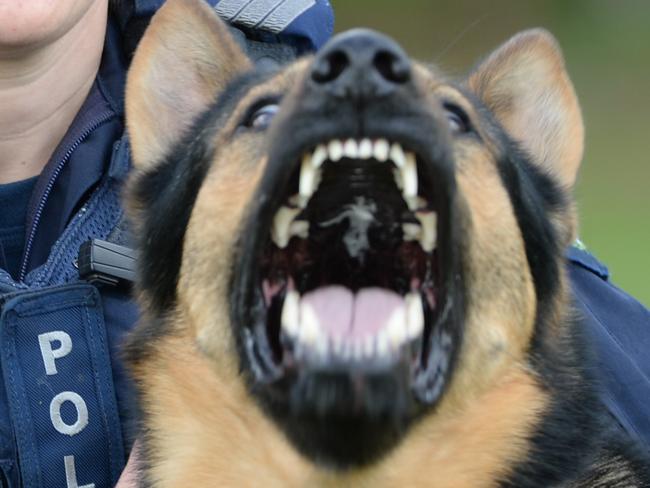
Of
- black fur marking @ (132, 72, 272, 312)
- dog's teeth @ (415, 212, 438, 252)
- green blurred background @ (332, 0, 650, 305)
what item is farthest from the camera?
green blurred background @ (332, 0, 650, 305)

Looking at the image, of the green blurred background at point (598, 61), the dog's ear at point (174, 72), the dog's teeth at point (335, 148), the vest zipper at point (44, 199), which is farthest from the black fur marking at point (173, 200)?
the green blurred background at point (598, 61)

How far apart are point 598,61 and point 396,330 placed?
8976 mm

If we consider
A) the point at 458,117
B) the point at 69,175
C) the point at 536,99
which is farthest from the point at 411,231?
the point at 69,175

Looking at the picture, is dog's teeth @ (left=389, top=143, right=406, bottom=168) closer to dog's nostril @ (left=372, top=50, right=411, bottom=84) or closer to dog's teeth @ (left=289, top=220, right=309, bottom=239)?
dog's nostril @ (left=372, top=50, right=411, bottom=84)

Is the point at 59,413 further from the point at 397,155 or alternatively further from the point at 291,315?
the point at 397,155

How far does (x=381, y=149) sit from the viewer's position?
2111mm

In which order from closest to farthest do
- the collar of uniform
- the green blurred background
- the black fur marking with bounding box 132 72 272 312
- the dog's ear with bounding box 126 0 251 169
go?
the black fur marking with bounding box 132 72 272 312 < the dog's ear with bounding box 126 0 251 169 < the collar of uniform < the green blurred background

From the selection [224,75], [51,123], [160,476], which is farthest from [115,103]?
[160,476]

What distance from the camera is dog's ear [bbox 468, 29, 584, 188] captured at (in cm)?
296

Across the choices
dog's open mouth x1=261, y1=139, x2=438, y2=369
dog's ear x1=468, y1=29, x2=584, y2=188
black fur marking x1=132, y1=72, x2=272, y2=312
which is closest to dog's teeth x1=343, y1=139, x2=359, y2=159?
dog's open mouth x1=261, y1=139, x2=438, y2=369

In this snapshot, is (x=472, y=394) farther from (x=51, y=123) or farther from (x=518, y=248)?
(x=51, y=123)

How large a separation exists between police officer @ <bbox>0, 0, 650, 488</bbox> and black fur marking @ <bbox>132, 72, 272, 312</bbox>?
1.22 ft

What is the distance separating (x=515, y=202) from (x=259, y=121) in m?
0.72

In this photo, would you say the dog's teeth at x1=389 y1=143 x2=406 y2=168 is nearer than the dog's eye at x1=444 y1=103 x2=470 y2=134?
Yes
